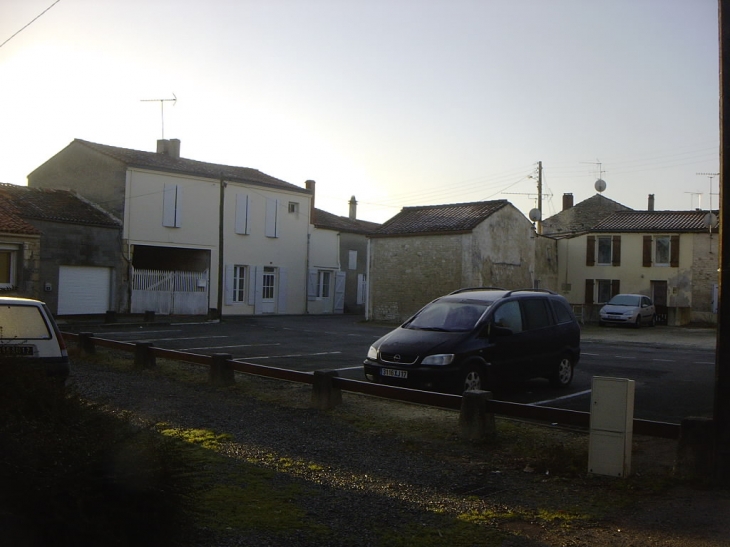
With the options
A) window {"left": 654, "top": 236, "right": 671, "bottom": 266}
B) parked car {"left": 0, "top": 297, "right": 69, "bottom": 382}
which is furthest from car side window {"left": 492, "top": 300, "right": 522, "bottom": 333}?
window {"left": 654, "top": 236, "right": 671, "bottom": 266}

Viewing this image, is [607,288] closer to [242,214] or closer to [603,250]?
[603,250]

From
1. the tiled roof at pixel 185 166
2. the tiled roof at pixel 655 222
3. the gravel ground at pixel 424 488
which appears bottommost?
the gravel ground at pixel 424 488

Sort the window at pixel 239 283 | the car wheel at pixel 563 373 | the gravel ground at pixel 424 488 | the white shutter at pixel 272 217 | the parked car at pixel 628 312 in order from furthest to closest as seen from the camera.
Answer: the white shutter at pixel 272 217, the window at pixel 239 283, the parked car at pixel 628 312, the car wheel at pixel 563 373, the gravel ground at pixel 424 488

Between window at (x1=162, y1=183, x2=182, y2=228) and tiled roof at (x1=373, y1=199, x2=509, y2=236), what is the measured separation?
910 centimetres

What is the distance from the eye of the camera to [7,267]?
2577 centimetres

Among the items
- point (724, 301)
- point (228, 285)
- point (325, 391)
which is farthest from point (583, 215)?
point (724, 301)

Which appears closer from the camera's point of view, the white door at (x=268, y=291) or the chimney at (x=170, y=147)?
the chimney at (x=170, y=147)

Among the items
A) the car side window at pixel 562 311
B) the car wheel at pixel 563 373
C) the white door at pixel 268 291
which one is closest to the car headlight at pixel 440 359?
the car wheel at pixel 563 373

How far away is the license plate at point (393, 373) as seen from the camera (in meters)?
10.1

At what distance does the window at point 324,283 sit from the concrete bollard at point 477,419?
32.8 metres

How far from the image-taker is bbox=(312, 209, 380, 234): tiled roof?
41656 mm

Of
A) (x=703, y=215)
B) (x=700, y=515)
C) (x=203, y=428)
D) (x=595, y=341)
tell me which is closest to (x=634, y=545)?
(x=700, y=515)

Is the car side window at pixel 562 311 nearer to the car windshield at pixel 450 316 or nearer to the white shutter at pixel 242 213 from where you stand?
the car windshield at pixel 450 316

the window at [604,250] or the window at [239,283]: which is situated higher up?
the window at [604,250]
